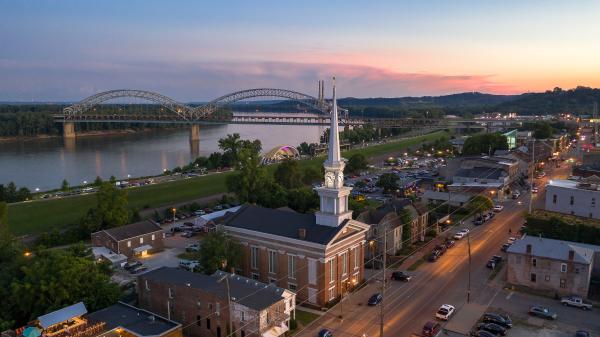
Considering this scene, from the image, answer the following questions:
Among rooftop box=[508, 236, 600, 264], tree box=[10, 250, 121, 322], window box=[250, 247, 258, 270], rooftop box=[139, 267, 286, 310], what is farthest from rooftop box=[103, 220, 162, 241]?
rooftop box=[508, 236, 600, 264]

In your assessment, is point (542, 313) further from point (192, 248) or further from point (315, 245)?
point (192, 248)

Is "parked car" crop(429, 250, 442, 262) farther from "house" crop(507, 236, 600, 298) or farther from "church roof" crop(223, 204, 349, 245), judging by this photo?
"church roof" crop(223, 204, 349, 245)

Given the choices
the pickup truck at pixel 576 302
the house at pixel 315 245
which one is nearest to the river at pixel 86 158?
the house at pixel 315 245

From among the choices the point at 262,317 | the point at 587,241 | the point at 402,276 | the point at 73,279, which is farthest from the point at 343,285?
the point at 587,241

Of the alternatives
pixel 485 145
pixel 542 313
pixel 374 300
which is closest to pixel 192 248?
pixel 374 300

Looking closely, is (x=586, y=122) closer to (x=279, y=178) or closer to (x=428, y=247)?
(x=279, y=178)

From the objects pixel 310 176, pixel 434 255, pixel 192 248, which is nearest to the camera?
pixel 434 255
